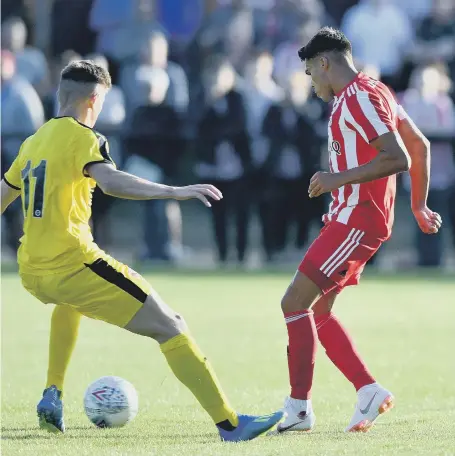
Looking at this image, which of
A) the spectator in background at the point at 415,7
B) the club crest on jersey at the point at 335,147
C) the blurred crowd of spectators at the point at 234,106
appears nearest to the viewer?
the club crest on jersey at the point at 335,147

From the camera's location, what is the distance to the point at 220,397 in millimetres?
6180

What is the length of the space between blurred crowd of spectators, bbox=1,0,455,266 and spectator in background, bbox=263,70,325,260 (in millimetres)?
13

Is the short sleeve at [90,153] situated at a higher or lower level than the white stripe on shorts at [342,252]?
higher

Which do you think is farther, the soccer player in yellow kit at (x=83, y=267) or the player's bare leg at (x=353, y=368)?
the player's bare leg at (x=353, y=368)

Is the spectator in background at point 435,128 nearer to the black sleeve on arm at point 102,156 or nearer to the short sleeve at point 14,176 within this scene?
the short sleeve at point 14,176

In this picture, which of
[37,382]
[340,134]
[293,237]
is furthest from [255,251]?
[340,134]

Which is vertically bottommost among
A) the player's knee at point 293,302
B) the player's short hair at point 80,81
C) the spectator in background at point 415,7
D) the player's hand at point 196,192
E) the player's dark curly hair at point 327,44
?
the player's knee at point 293,302

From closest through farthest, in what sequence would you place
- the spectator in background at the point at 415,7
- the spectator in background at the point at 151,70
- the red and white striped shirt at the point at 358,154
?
1. the red and white striped shirt at the point at 358,154
2. the spectator in background at the point at 151,70
3. the spectator in background at the point at 415,7

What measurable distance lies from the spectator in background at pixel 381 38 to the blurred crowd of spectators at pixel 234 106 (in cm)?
2

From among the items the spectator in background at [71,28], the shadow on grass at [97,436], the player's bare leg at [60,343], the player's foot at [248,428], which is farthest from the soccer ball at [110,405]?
the spectator in background at [71,28]

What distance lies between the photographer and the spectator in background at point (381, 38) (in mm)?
17328

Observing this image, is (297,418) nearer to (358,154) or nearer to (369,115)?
(358,154)

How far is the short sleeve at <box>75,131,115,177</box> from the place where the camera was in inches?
241

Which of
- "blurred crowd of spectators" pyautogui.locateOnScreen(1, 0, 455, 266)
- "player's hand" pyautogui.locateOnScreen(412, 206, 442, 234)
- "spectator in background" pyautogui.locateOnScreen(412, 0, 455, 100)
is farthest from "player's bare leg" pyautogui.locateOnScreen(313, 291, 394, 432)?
"spectator in background" pyautogui.locateOnScreen(412, 0, 455, 100)
